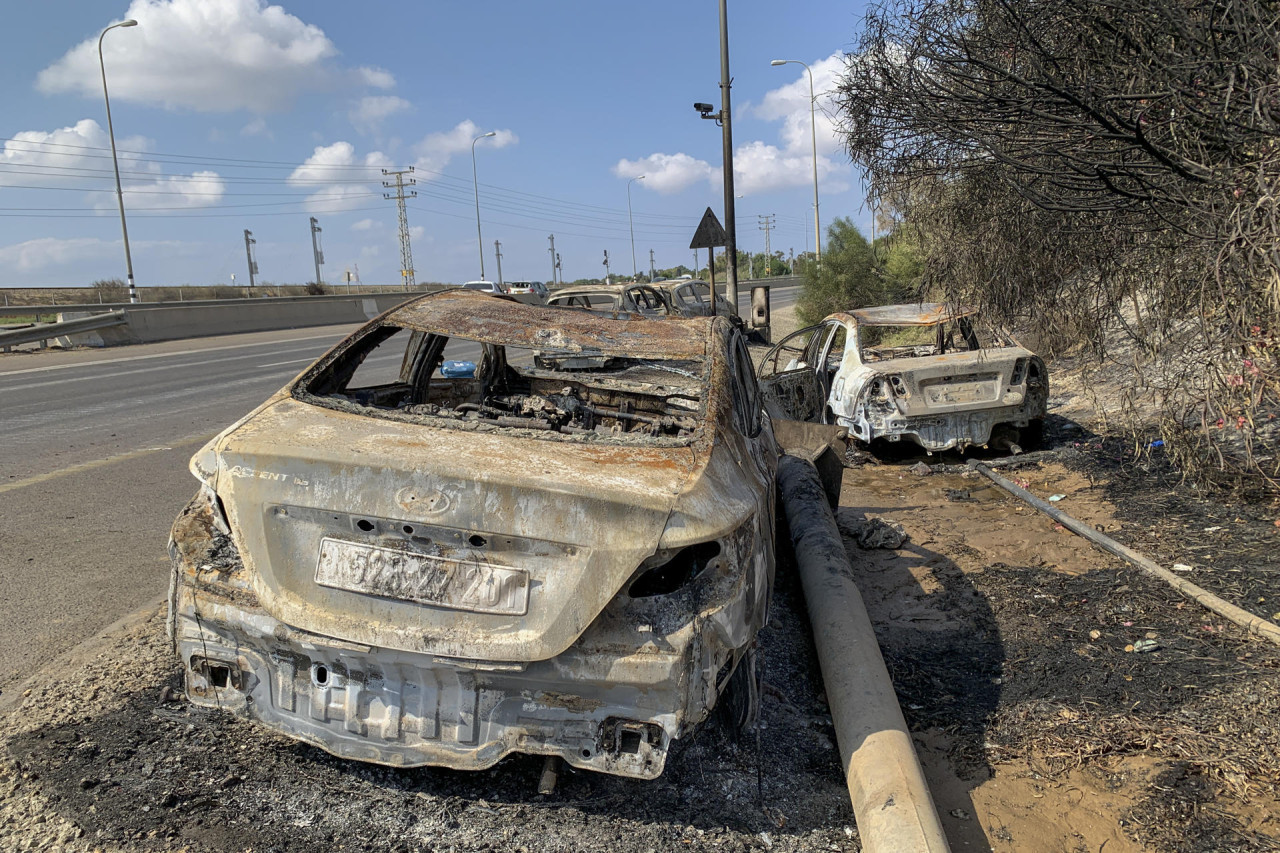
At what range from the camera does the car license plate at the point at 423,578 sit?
2244 mm

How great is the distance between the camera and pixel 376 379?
12.1 m

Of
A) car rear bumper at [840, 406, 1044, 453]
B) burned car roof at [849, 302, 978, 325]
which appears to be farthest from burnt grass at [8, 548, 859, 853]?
burned car roof at [849, 302, 978, 325]

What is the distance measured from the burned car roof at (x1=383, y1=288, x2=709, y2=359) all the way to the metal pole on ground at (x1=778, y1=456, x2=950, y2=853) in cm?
130

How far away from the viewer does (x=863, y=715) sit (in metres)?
2.85

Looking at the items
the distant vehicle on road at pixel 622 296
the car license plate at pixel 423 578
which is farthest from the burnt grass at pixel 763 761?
the distant vehicle on road at pixel 622 296

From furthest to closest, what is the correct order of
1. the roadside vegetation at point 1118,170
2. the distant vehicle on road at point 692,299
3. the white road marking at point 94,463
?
the distant vehicle on road at point 692,299
the white road marking at point 94,463
the roadside vegetation at point 1118,170

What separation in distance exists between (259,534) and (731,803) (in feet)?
5.42

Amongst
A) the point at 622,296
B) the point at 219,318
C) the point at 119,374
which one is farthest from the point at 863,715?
the point at 219,318

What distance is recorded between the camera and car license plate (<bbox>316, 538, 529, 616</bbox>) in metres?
2.24

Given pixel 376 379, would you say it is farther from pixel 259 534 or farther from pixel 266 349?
pixel 259 534

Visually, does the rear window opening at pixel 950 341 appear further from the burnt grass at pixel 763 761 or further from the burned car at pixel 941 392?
the burnt grass at pixel 763 761

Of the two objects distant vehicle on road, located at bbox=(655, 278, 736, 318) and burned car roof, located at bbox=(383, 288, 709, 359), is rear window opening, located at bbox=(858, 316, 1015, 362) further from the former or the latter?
distant vehicle on road, located at bbox=(655, 278, 736, 318)

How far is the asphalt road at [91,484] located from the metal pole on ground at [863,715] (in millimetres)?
3009

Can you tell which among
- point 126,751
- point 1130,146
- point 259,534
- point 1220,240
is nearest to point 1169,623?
point 1220,240
